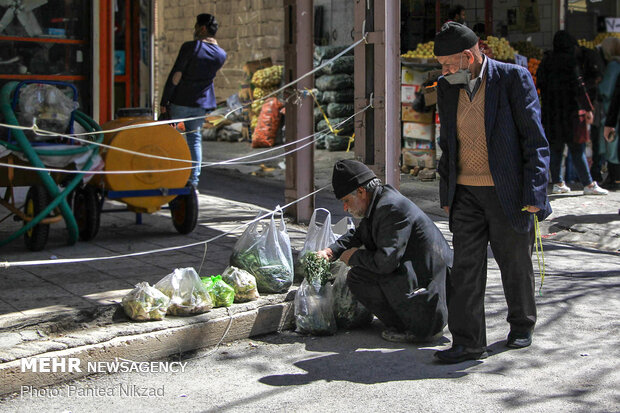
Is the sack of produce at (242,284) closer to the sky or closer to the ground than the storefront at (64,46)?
closer to the ground

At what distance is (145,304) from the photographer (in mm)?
5066

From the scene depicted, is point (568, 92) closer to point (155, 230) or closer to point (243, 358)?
point (155, 230)

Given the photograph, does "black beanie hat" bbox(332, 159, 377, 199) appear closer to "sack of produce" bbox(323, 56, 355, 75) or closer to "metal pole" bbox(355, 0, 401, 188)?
"metal pole" bbox(355, 0, 401, 188)

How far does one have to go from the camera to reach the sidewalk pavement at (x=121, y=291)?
186 inches

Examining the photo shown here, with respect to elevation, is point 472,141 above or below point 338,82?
below

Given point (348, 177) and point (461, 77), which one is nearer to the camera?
point (461, 77)

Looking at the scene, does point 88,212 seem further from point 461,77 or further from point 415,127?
point 415,127

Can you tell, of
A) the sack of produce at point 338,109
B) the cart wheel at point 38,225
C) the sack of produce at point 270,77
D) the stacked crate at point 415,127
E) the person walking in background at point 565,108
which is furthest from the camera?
the sack of produce at point 270,77

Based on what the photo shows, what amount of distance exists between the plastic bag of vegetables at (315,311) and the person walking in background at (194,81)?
3.30m

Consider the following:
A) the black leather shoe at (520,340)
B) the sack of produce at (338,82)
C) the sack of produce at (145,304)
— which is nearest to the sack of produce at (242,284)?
the sack of produce at (145,304)

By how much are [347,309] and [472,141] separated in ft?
4.71

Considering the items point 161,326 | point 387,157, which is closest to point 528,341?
point 161,326

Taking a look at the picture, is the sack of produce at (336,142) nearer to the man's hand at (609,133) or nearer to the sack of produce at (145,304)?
the man's hand at (609,133)

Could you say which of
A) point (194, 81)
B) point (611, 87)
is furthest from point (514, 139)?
point (611, 87)
